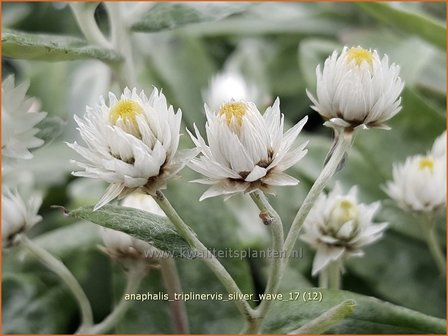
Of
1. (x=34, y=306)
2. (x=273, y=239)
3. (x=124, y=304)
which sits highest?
(x=273, y=239)

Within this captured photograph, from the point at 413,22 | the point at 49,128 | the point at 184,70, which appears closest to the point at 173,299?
the point at 49,128

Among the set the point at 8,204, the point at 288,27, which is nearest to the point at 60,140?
the point at 288,27

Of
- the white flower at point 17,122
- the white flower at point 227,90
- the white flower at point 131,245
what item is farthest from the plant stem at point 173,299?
the white flower at point 227,90

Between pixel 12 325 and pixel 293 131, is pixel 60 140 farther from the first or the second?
pixel 293 131

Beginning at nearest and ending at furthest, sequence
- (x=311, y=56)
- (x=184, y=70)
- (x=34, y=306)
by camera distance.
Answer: (x=34, y=306) → (x=311, y=56) → (x=184, y=70)

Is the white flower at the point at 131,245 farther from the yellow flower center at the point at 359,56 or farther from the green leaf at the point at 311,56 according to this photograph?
the green leaf at the point at 311,56

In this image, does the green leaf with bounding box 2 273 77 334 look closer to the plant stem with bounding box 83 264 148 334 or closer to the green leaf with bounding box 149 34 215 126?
the plant stem with bounding box 83 264 148 334

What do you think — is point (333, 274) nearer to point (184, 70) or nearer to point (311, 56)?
point (311, 56)
